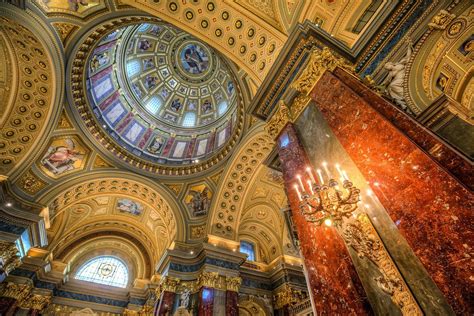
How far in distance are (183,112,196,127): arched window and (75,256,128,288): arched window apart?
10.4 metres

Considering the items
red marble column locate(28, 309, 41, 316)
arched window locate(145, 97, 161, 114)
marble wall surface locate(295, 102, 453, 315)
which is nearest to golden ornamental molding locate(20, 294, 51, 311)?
red marble column locate(28, 309, 41, 316)

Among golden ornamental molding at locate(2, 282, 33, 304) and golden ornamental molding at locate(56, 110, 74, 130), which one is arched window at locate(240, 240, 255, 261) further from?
golden ornamental molding at locate(56, 110, 74, 130)

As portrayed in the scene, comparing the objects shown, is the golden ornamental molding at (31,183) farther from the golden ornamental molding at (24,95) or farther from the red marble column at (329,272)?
the red marble column at (329,272)

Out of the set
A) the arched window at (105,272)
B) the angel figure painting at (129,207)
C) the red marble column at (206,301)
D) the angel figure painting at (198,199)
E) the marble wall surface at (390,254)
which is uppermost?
the angel figure painting at (129,207)

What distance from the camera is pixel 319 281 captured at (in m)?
3.38

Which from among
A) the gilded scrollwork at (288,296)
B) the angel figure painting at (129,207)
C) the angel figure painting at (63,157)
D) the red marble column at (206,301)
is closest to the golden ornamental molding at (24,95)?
the angel figure painting at (63,157)

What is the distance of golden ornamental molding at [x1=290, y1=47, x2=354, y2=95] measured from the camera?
15.9 feet

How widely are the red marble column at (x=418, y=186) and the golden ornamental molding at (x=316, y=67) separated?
121 cm

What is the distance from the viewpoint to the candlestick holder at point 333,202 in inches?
120

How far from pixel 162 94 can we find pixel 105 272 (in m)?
12.5

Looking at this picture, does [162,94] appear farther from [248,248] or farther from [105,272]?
[105,272]

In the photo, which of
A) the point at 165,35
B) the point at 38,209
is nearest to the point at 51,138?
the point at 38,209

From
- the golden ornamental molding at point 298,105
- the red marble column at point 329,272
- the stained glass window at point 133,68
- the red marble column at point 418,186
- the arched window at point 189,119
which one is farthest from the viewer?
the arched window at point 189,119

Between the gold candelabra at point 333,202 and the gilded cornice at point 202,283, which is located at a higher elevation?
the gilded cornice at point 202,283
